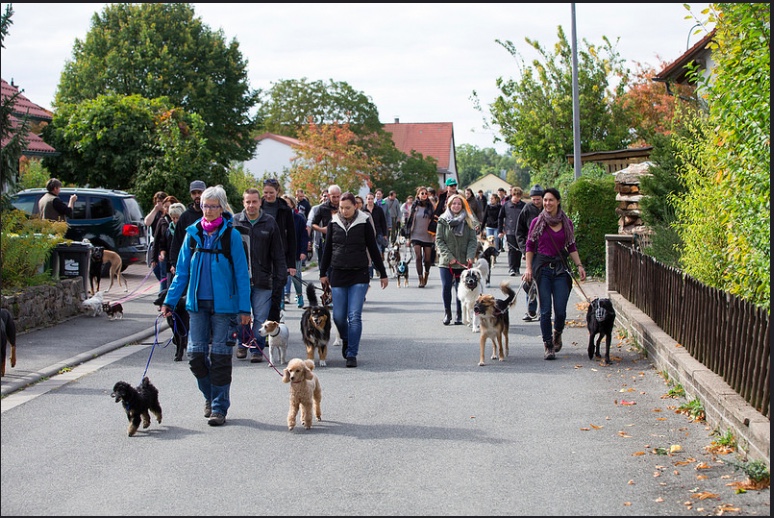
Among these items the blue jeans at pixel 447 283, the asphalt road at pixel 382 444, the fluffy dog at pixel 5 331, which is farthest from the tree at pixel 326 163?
the fluffy dog at pixel 5 331

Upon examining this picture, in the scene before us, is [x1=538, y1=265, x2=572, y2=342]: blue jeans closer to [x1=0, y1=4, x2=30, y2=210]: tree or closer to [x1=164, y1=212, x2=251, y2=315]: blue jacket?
[x1=164, y1=212, x2=251, y2=315]: blue jacket

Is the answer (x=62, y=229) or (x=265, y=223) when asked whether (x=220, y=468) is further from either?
(x=62, y=229)

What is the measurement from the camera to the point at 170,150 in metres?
28.8

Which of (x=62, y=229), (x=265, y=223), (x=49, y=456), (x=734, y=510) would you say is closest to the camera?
(x=734, y=510)

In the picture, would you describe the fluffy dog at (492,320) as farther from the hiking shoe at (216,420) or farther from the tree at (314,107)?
the tree at (314,107)

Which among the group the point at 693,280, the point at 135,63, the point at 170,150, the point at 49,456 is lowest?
the point at 49,456

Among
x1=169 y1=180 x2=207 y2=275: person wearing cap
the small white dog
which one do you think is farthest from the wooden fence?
the small white dog

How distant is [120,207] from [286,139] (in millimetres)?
58639

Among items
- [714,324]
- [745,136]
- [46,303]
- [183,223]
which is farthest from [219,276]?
[46,303]

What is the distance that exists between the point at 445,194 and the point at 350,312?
9463mm

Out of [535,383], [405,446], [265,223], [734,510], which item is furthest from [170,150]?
[734,510]

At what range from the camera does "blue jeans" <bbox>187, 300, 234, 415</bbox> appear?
796cm

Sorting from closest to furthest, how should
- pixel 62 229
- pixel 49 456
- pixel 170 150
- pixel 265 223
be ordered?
pixel 49 456 < pixel 265 223 < pixel 62 229 < pixel 170 150

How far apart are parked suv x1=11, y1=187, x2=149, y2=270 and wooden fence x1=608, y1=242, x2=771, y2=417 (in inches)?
484
